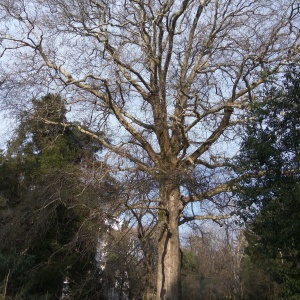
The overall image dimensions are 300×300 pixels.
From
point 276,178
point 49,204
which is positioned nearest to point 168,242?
point 49,204

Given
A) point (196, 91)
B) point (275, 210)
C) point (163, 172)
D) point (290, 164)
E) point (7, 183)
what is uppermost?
point (196, 91)

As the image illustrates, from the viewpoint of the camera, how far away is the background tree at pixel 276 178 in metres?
9.56

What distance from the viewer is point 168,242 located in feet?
48.9

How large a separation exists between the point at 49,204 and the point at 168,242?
413 cm

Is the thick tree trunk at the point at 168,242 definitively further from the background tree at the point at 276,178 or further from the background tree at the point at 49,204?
the background tree at the point at 276,178

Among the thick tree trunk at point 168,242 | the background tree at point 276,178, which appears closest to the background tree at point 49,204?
the thick tree trunk at point 168,242

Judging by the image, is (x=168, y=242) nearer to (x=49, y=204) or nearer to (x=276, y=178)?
(x=49, y=204)

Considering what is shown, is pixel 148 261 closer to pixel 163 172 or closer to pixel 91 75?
pixel 163 172

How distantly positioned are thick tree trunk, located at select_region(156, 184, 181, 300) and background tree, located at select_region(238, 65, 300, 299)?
4348mm

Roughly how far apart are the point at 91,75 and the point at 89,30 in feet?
5.30

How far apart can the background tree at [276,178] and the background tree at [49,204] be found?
5.02 metres

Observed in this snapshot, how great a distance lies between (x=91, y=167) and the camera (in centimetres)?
1536

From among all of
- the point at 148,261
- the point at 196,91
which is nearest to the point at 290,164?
the point at 196,91

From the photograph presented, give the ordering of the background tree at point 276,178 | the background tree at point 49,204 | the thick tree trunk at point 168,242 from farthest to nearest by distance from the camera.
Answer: the background tree at point 49,204
the thick tree trunk at point 168,242
the background tree at point 276,178
